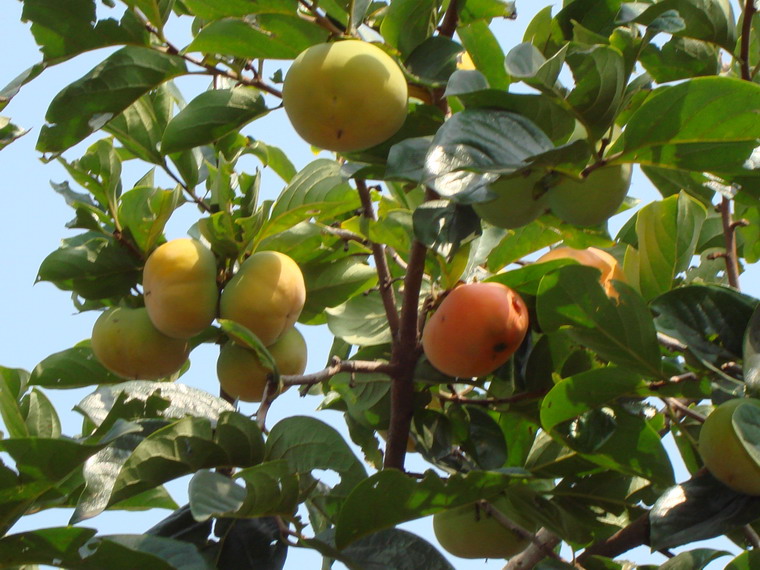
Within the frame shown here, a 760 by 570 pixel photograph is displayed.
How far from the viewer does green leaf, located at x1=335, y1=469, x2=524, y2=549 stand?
1214 mm

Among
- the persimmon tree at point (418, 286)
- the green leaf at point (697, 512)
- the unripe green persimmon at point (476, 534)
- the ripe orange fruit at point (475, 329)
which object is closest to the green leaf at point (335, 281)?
the persimmon tree at point (418, 286)

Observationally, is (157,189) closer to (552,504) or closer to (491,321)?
(491,321)

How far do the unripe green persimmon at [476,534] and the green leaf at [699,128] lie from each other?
30.8 inches

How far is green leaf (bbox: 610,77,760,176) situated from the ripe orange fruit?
0.31 meters

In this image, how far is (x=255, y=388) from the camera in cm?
176

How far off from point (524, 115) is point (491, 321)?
348 mm

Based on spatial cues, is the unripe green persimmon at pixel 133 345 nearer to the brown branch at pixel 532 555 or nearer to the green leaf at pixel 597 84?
the brown branch at pixel 532 555

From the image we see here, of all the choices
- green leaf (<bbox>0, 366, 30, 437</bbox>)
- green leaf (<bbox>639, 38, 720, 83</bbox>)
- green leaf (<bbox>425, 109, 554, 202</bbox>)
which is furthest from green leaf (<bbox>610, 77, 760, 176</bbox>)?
green leaf (<bbox>0, 366, 30, 437</bbox>)

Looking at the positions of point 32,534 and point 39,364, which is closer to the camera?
point 32,534

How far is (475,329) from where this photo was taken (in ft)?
4.80

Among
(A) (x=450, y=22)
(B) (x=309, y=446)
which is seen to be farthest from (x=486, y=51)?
(B) (x=309, y=446)

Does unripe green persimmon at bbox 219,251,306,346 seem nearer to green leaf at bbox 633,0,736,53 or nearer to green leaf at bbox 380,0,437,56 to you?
green leaf at bbox 380,0,437,56

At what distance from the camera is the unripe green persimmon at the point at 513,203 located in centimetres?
139

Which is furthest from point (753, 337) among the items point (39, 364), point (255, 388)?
point (39, 364)
